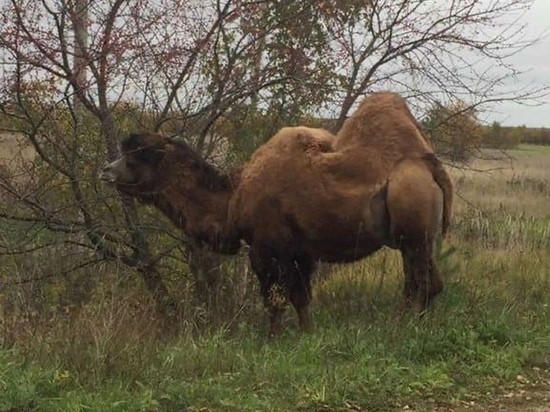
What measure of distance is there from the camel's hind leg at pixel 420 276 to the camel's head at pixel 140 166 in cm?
273

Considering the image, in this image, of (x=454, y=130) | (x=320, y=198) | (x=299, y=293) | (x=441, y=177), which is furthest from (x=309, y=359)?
(x=454, y=130)

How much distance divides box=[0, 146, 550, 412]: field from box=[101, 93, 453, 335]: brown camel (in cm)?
52

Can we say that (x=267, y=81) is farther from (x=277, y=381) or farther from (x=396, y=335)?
(x=277, y=381)

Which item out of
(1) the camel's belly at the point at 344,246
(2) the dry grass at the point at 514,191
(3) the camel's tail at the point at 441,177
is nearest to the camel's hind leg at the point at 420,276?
(1) the camel's belly at the point at 344,246

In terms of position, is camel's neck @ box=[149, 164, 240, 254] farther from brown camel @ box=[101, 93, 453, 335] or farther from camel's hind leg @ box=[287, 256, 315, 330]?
camel's hind leg @ box=[287, 256, 315, 330]

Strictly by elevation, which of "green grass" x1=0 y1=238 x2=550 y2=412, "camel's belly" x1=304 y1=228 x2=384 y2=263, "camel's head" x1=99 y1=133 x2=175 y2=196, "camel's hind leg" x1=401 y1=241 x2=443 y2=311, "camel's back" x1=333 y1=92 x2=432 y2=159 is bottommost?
"green grass" x1=0 y1=238 x2=550 y2=412

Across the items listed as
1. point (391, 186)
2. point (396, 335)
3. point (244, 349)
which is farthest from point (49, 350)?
point (391, 186)

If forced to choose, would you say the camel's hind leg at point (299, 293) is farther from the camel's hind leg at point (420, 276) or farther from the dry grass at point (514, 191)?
the dry grass at point (514, 191)

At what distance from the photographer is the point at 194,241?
34.7ft

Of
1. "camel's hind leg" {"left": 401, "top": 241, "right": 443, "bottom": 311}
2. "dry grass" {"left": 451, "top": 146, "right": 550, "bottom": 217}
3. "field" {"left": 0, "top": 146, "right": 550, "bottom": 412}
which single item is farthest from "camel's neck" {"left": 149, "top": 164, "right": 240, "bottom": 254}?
"dry grass" {"left": 451, "top": 146, "right": 550, "bottom": 217}

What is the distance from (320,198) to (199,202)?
55.9 inches

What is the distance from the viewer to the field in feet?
22.4

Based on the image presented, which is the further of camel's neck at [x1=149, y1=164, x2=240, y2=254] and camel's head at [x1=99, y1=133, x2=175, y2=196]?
camel's neck at [x1=149, y1=164, x2=240, y2=254]

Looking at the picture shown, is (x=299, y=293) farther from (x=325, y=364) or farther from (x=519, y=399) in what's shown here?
(x=519, y=399)
